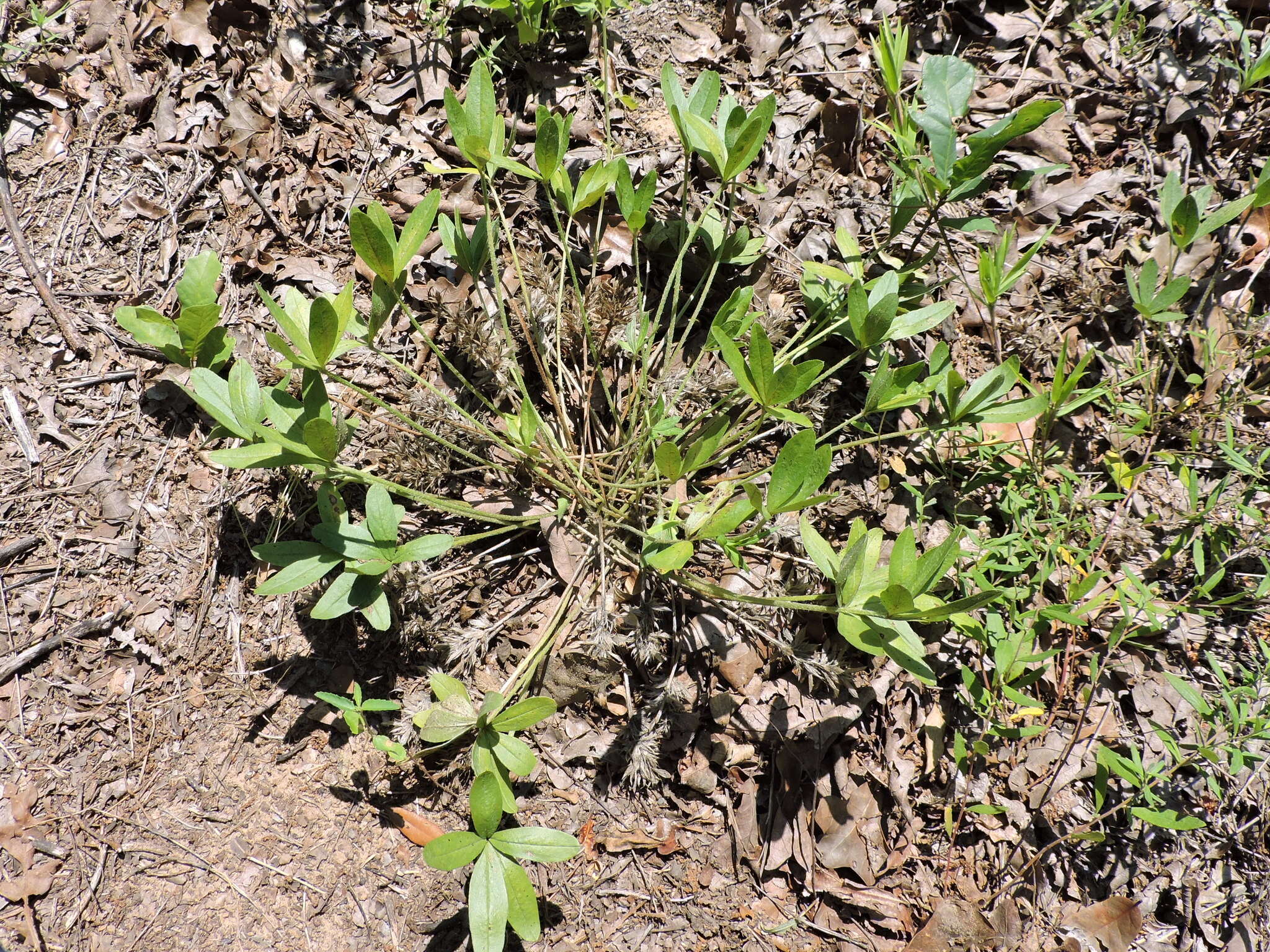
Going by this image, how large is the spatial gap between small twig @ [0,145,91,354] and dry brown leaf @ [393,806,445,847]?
1628mm

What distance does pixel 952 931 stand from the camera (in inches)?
78.0

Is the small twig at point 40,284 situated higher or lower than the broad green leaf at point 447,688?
higher

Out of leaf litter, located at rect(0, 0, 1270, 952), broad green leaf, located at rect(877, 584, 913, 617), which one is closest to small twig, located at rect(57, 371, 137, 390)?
leaf litter, located at rect(0, 0, 1270, 952)

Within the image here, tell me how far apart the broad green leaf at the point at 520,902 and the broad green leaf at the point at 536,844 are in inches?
1.2

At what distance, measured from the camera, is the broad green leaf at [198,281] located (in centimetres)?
191

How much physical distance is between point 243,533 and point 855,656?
180 centimetres

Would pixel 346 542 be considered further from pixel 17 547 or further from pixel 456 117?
pixel 456 117

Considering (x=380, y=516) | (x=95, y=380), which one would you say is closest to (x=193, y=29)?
(x=95, y=380)

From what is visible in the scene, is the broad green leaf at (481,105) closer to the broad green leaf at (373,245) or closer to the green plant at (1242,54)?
the broad green leaf at (373,245)

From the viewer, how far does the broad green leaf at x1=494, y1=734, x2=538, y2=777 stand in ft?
5.75

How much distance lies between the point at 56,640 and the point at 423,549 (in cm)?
109

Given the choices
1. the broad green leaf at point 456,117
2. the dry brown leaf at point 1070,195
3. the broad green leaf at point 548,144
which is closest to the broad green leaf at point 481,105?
the broad green leaf at point 456,117

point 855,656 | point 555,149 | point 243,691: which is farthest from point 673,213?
point 243,691

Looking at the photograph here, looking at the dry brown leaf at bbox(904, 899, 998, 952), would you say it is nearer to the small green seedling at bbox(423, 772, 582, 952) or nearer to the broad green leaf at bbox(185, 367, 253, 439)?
the small green seedling at bbox(423, 772, 582, 952)
